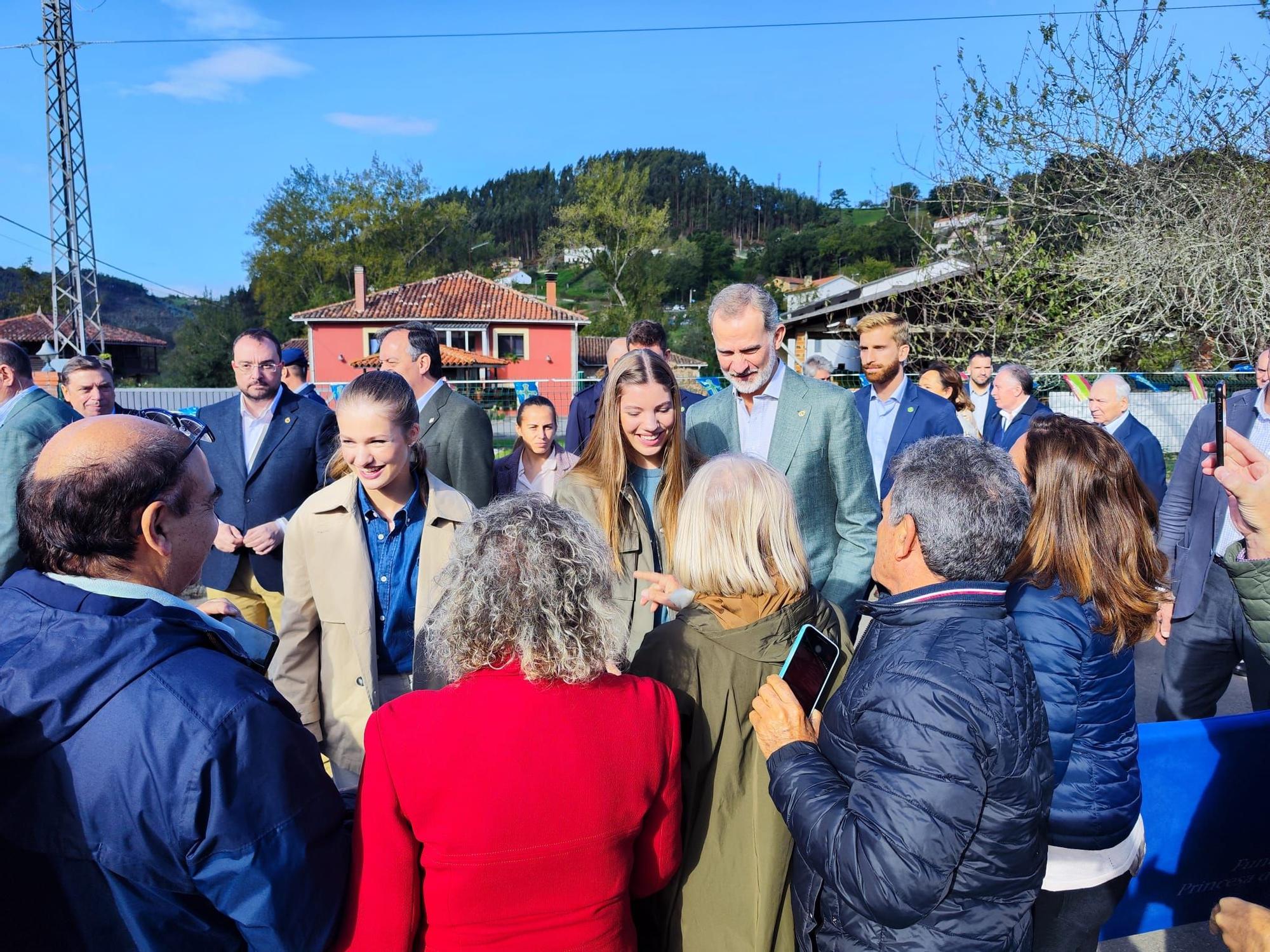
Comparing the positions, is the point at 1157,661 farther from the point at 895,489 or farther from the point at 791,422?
the point at 895,489

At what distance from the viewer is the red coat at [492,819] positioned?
1488mm

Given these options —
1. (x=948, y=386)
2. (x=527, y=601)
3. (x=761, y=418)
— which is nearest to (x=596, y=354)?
(x=948, y=386)

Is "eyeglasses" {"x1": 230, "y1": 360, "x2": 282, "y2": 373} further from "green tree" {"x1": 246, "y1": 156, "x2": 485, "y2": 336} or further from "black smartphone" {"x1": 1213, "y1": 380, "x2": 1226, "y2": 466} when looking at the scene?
"green tree" {"x1": 246, "y1": 156, "x2": 485, "y2": 336}

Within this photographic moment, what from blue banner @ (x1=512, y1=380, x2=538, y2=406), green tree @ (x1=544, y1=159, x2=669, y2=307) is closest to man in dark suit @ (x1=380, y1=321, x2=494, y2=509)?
blue banner @ (x1=512, y1=380, x2=538, y2=406)

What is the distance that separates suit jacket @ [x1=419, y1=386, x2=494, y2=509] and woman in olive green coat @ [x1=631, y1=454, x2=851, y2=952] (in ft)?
8.04

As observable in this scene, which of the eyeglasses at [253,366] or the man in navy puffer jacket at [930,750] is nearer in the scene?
the man in navy puffer jacket at [930,750]

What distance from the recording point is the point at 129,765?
1318 millimetres

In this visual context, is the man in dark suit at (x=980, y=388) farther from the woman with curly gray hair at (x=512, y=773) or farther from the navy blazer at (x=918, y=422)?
the woman with curly gray hair at (x=512, y=773)

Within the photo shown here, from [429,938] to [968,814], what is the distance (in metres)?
0.98

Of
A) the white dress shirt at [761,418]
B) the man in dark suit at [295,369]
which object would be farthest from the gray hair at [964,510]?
the man in dark suit at [295,369]

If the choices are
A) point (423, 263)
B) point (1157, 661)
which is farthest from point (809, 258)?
point (1157, 661)

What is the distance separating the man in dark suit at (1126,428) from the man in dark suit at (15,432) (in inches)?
236

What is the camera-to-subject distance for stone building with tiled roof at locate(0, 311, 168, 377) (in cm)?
4538

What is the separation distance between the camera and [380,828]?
1503 mm
